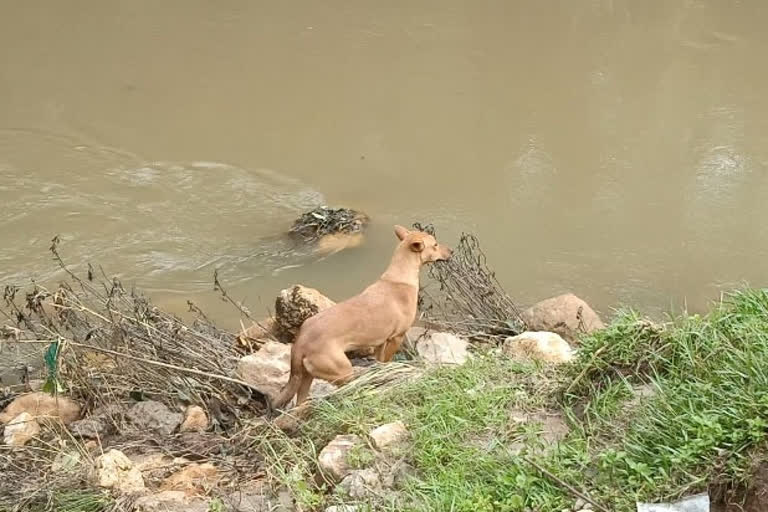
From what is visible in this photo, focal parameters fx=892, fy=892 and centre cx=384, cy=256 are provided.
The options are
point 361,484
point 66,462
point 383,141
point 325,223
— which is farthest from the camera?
point 383,141

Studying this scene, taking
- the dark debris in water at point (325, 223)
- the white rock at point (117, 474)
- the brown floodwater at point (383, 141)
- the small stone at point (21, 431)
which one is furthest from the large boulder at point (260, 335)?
the white rock at point (117, 474)

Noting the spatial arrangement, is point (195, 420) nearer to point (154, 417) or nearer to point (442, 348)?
point (154, 417)

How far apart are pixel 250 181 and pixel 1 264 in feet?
8.15

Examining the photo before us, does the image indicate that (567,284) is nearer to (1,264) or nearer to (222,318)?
(222,318)

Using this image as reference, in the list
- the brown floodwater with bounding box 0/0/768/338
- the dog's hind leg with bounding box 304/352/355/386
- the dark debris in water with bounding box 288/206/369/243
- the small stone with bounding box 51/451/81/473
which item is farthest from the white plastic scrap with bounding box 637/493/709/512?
the dark debris in water with bounding box 288/206/369/243

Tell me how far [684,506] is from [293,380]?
Result: 2466 millimetres

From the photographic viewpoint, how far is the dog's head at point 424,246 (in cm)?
598

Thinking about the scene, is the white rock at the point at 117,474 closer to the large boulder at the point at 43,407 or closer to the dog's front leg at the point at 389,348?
the large boulder at the point at 43,407

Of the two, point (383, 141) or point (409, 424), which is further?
point (383, 141)

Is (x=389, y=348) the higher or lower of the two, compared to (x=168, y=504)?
lower

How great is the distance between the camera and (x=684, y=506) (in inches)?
126

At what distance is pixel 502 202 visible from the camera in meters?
8.66

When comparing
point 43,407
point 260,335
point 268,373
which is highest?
point 268,373

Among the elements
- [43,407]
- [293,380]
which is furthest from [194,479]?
[43,407]
